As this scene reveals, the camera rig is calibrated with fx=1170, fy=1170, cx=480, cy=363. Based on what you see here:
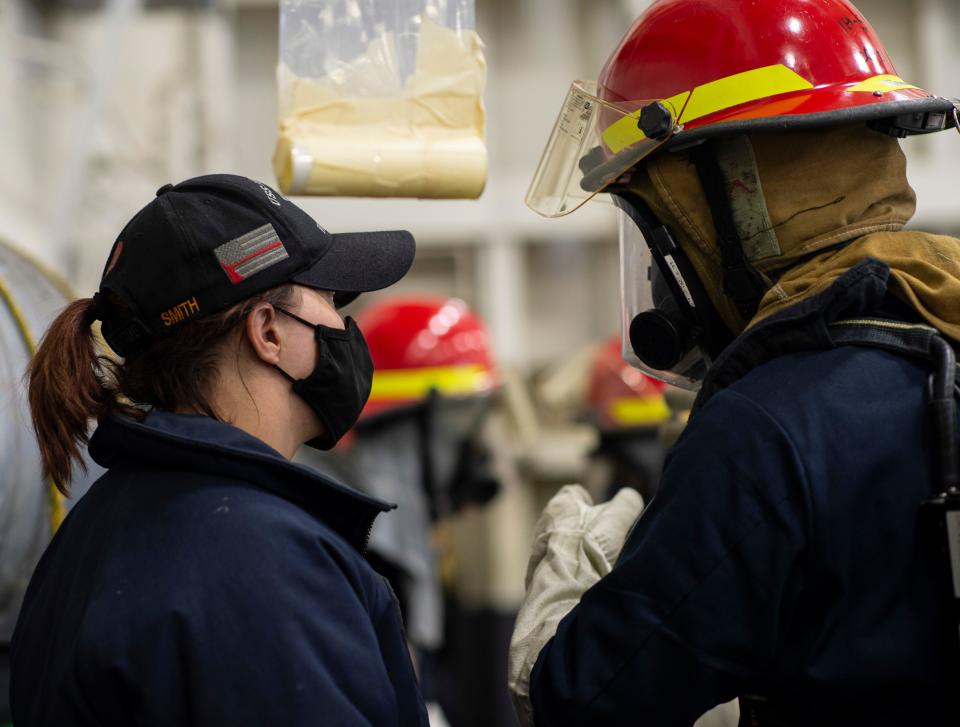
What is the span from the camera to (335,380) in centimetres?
183

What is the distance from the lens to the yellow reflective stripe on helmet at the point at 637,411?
6.50 meters

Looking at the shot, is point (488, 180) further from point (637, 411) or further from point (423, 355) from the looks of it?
point (423, 355)

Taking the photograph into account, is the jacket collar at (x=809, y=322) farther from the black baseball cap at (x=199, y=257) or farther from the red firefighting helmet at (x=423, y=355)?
the red firefighting helmet at (x=423, y=355)

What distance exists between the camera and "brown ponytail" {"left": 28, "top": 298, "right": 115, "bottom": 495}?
174cm

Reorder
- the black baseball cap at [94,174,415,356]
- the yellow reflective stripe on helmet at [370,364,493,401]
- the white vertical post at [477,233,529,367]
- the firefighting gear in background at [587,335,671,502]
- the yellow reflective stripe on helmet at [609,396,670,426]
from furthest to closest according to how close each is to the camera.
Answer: the white vertical post at [477,233,529,367] → the yellow reflective stripe on helmet at [609,396,670,426] → the firefighting gear in background at [587,335,671,502] → the yellow reflective stripe on helmet at [370,364,493,401] → the black baseball cap at [94,174,415,356]

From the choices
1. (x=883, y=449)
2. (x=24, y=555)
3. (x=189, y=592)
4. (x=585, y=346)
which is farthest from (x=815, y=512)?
(x=585, y=346)

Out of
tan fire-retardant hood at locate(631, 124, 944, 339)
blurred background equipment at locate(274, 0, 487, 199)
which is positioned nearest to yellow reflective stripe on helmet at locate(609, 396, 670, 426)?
blurred background equipment at locate(274, 0, 487, 199)

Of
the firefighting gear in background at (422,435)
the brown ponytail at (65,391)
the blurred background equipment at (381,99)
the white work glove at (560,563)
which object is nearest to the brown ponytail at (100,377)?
the brown ponytail at (65,391)

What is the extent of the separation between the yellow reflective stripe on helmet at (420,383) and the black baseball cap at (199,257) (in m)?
3.59

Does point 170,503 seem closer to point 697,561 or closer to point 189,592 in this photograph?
point 189,592

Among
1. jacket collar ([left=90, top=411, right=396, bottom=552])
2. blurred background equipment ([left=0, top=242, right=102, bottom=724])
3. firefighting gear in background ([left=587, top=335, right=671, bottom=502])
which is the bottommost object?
firefighting gear in background ([left=587, top=335, right=671, bottom=502])

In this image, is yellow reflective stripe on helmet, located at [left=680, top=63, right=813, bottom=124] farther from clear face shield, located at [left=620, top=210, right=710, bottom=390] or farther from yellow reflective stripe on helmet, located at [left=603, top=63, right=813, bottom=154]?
clear face shield, located at [left=620, top=210, right=710, bottom=390]

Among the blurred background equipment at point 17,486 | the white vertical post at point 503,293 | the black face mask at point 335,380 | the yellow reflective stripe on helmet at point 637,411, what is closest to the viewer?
the black face mask at point 335,380

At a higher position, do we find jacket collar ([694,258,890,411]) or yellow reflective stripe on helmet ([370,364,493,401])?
jacket collar ([694,258,890,411])
